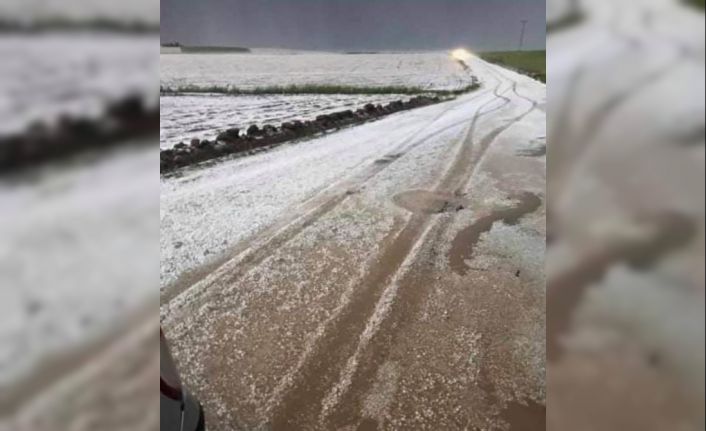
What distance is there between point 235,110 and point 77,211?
13993 millimetres

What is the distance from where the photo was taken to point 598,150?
48 cm

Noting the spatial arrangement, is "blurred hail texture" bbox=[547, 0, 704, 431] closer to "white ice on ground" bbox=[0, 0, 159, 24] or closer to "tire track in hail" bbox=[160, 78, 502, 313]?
"white ice on ground" bbox=[0, 0, 159, 24]

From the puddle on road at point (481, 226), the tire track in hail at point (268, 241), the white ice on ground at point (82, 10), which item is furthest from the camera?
the puddle on road at point (481, 226)

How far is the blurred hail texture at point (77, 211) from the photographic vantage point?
0.38 meters

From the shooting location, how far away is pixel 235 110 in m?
13.8

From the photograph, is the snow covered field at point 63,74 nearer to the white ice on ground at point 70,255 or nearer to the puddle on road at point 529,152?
the white ice on ground at point 70,255

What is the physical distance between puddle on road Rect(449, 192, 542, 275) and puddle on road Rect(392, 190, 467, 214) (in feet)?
1.18

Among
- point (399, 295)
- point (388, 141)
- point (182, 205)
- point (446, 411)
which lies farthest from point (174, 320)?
point (388, 141)

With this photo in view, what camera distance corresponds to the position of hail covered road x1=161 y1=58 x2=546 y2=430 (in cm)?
222

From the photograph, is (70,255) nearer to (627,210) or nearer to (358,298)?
(627,210)

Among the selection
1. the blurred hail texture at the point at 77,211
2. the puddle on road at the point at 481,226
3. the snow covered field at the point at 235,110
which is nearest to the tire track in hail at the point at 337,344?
the puddle on road at the point at 481,226

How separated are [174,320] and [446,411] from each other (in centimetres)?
150

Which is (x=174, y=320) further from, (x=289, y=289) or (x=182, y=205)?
(x=182, y=205)

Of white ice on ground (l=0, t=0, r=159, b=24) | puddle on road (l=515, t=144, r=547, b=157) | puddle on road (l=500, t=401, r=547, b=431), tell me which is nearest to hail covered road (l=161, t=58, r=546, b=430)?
puddle on road (l=500, t=401, r=547, b=431)
